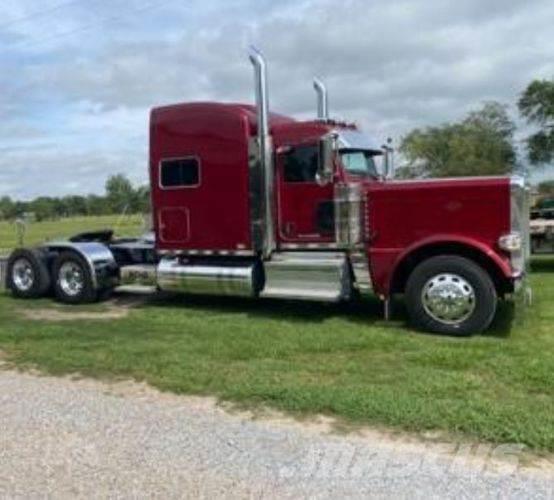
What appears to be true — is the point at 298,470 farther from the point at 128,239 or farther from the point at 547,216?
the point at 547,216

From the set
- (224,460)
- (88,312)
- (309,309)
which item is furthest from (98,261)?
(224,460)

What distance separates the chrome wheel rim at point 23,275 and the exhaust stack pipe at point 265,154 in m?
4.84

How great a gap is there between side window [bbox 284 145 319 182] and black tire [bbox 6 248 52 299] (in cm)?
504

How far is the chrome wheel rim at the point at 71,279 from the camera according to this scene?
1387 centimetres

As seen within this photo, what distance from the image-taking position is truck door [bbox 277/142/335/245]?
1127 cm

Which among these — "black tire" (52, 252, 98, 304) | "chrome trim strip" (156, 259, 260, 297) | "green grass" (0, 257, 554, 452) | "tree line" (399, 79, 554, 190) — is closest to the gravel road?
"green grass" (0, 257, 554, 452)

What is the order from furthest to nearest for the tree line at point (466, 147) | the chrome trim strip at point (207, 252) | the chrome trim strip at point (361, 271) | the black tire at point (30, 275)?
the tree line at point (466, 147) → the black tire at point (30, 275) → the chrome trim strip at point (207, 252) → the chrome trim strip at point (361, 271)

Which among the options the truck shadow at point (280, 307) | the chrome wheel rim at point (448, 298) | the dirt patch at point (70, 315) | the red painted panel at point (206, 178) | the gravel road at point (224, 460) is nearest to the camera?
the gravel road at point (224, 460)

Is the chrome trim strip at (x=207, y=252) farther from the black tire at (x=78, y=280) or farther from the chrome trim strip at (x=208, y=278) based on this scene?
the black tire at (x=78, y=280)

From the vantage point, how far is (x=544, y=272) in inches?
658

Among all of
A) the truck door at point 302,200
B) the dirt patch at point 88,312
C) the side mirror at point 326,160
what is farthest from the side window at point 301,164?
the dirt patch at point 88,312

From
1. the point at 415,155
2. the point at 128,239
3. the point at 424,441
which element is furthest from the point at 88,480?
the point at 415,155

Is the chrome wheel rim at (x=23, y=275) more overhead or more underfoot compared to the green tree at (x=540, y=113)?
more underfoot

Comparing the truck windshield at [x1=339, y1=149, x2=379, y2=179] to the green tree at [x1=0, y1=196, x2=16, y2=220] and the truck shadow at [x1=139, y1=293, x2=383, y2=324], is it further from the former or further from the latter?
the green tree at [x1=0, y1=196, x2=16, y2=220]
